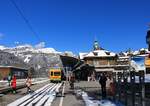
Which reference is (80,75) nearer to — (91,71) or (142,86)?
(91,71)

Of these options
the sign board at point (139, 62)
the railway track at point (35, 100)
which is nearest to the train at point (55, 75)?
the sign board at point (139, 62)

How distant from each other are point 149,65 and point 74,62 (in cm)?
7106

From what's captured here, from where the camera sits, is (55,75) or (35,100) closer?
(35,100)

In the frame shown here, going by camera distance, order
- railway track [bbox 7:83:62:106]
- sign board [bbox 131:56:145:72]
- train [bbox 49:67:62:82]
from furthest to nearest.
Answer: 1. train [bbox 49:67:62:82]
2. sign board [bbox 131:56:145:72]
3. railway track [bbox 7:83:62:106]

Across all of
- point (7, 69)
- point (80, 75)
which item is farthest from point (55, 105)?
point (7, 69)

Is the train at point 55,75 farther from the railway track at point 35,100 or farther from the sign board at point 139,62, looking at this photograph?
the railway track at point 35,100

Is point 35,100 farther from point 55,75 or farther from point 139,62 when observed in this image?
point 55,75

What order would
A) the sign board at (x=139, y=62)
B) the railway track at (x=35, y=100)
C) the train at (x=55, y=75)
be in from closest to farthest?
1. the railway track at (x=35, y=100)
2. the sign board at (x=139, y=62)
3. the train at (x=55, y=75)

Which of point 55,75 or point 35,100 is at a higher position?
point 55,75

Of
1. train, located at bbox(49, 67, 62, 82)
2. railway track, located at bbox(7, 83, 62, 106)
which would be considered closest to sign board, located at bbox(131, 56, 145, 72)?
railway track, located at bbox(7, 83, 62, 106)

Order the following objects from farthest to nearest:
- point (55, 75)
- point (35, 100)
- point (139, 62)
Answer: point (55, 75) → point (139, 62) → point (35, 100)

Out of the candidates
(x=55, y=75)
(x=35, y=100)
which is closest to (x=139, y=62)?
(x=35, y=100)

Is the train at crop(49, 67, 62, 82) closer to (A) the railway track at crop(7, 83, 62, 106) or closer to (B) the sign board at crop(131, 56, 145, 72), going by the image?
(B) the sign board at crop(131, 56, 145, 72)

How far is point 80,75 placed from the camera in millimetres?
103188
